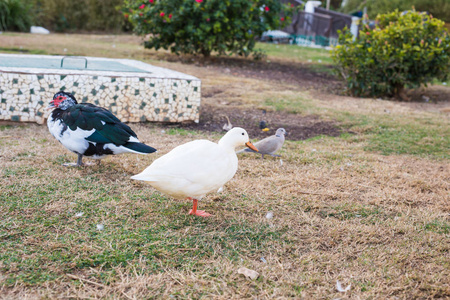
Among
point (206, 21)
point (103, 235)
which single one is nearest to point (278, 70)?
point (206, 21)

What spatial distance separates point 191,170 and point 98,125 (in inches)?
50.9

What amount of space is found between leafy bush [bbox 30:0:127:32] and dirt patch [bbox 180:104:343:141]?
16266mm

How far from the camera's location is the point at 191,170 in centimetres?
288

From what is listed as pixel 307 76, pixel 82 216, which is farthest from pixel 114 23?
pixel 82 216

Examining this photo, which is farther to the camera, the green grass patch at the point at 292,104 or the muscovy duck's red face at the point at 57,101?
the green grass patch at the point at 292,104

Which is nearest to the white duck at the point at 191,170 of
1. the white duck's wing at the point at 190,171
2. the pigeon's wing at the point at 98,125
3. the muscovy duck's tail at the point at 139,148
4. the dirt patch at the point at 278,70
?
the white duck's wing at the point at 190,171

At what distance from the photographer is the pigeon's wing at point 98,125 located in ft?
12.1

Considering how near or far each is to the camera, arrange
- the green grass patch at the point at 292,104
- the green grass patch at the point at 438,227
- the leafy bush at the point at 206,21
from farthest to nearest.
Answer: the leafy bush at the point at 206,21 → the green grass patch at the point at 292,104 → the green grass patch at the point at 438,227

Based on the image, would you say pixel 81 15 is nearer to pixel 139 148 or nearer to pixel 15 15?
pixel 15 15

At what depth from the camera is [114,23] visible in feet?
70.4

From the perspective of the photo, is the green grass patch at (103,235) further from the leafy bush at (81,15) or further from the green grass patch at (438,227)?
the leafy bush at (81,15)

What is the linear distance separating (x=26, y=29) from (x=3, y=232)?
685 inches

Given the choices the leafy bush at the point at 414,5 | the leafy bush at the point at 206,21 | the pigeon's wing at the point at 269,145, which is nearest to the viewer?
the pigeon's wing at the point at 269,145

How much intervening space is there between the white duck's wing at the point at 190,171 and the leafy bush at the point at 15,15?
16.7 meters
